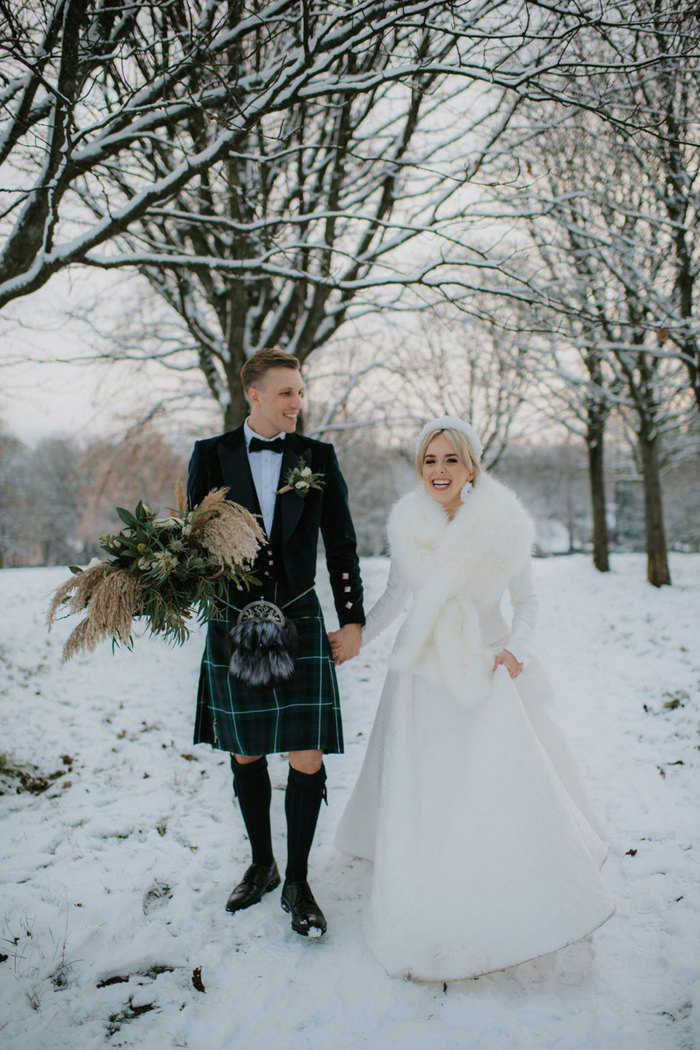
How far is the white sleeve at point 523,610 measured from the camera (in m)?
2.47

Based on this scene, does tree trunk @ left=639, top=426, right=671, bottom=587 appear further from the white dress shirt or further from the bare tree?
the white dress shirt

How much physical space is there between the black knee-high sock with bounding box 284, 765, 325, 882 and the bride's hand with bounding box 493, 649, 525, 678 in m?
0.96

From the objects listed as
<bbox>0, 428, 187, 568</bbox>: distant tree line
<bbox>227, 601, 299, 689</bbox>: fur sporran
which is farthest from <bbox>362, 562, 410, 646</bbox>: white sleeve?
<bbox>0, 428, 187, 568</bbox>: distant tree line

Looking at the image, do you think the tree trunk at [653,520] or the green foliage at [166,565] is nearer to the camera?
the green foliage at [166,565]

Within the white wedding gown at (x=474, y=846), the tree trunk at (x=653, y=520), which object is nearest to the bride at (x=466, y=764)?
the white wedding gown at (x=474, y=846)

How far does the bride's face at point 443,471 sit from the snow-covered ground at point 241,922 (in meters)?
1.61

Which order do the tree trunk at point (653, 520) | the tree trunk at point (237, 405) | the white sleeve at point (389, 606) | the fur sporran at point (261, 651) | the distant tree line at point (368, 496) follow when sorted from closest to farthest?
1. the fur sporran at point (261, 651)
2. the white sleeve at point (389, 606)
3. the tree trunk at point (237, 405)
4. the tree trunk at point (653, 520)
5. the distant tree line at point (368, 496)

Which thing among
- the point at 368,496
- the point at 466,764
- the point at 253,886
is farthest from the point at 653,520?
the point at 368,496

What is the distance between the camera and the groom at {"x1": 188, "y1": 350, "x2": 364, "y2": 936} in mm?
2547

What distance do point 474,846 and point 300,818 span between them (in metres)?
0.80

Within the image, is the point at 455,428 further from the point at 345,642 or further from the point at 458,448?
the point at 345,642

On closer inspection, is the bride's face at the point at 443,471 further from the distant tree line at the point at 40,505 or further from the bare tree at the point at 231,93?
the distant tree line at the point at 40,505

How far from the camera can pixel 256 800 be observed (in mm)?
2729

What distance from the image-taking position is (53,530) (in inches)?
1608
